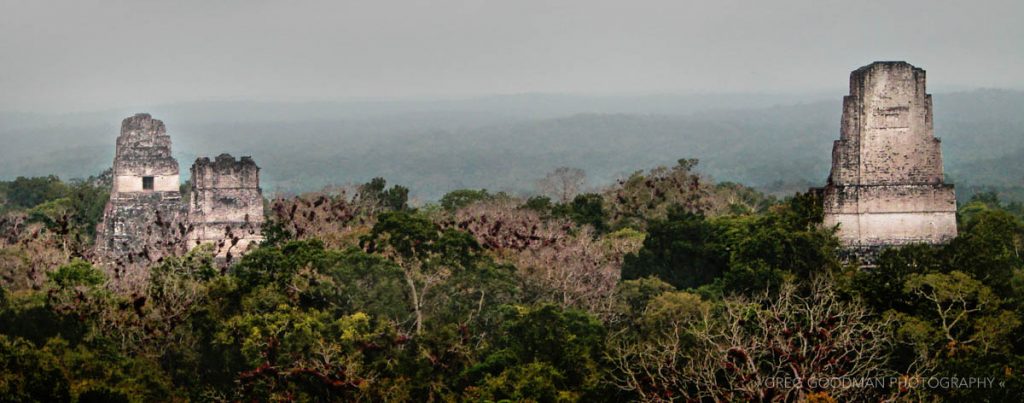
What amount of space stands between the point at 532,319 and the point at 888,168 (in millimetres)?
7582

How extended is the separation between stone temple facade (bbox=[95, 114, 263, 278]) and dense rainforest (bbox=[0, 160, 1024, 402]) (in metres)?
2.31

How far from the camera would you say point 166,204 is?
112 feet

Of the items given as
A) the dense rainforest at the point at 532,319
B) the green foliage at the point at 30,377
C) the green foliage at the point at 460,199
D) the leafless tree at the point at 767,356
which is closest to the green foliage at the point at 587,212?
the dense rainforest at the point at 532,319

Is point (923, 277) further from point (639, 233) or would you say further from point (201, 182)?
point (201, 182)

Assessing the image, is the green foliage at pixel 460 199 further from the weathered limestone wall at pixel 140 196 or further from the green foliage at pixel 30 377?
the green foliage at pixel 30 377

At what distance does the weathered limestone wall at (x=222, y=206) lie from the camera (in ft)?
108

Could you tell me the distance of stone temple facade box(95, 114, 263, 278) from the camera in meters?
32.9

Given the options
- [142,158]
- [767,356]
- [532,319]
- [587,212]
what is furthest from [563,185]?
[767,356]

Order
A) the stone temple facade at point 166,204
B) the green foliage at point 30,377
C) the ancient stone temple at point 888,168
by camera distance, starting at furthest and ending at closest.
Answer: the stone temple facade at point 166,204 → the ancient stone temple at point 888,168 → the green foliage at point 30,377

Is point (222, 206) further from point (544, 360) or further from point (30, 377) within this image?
point (544, 360)

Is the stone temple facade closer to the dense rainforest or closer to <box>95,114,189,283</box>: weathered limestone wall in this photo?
<box>95,114,189,283</box>: weathered limestone wall

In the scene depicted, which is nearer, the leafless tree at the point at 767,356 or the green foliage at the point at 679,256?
the leafless tree at the point at 767,356

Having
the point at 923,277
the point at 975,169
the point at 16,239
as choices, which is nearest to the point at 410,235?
the point at 923,277

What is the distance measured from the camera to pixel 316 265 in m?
26.2
